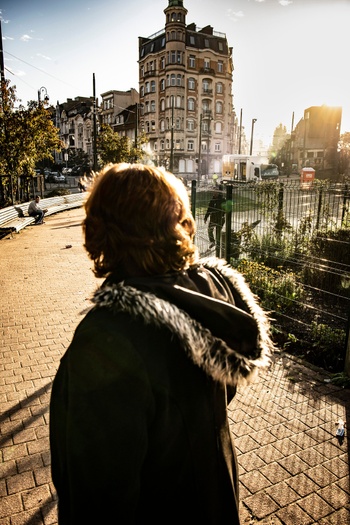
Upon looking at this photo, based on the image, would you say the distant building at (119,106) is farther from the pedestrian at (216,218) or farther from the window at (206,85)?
the pedestrian at (216,218)

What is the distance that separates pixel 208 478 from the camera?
139 centimetres

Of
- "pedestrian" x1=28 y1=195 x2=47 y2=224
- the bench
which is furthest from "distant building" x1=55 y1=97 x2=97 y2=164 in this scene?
"pedestrian" x1=28 y1=195 x2=47 y2=224

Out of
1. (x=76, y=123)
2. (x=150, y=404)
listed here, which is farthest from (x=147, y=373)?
(x=76, y=123)

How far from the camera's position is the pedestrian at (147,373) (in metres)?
1.16

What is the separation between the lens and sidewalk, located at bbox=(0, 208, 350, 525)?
270 cm

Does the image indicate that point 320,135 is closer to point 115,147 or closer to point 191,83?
point 191,83

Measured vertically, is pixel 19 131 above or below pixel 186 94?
below

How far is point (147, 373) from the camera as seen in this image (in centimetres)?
117

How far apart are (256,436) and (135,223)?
2806 mm

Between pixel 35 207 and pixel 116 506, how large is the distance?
1647 cm

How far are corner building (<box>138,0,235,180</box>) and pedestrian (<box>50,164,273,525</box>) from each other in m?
56.2

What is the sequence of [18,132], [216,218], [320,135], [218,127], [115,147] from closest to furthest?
[216,218]
[18,132]
[115,147]
[218,127]
[320,135]

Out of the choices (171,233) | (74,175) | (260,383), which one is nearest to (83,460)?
(171,233)

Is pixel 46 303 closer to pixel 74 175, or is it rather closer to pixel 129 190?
pixel 129 190
